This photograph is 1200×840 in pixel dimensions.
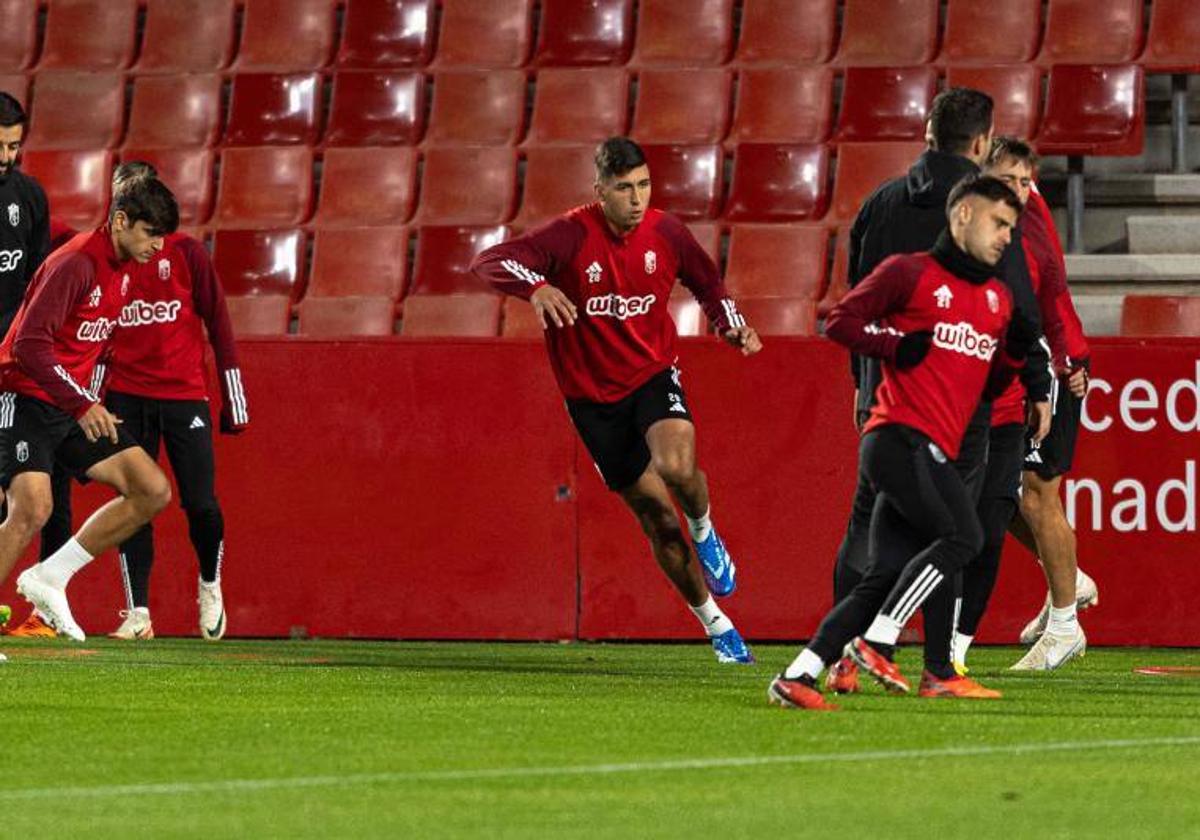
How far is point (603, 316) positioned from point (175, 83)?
7064 mm

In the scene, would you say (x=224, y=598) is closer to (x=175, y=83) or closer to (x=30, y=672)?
(x=30, y=672)

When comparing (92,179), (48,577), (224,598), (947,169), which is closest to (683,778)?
(947,169)

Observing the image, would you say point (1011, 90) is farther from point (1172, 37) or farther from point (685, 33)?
point (685, 33)

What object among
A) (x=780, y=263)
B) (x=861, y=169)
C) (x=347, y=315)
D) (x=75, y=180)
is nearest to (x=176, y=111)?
(x=75, y=180)

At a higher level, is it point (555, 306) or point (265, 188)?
point (265, 188)

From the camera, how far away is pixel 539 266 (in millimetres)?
9438

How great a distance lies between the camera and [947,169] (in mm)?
8242

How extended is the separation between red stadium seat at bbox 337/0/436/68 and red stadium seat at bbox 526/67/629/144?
927 mm

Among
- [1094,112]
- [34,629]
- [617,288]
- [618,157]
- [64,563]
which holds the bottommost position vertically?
[34,629]

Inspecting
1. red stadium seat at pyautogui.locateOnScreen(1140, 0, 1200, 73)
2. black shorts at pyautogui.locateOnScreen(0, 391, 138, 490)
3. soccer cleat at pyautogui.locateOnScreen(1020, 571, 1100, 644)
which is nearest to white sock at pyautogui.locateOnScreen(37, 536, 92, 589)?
black shorts at pyautogui.locateOnScreen(0, 391, 138, 490)

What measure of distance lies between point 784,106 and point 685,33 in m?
0.93

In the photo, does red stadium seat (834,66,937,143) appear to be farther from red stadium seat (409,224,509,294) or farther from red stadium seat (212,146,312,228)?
red stadium seat (212,146,312,228)

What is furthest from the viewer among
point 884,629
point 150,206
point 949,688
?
point 150,206

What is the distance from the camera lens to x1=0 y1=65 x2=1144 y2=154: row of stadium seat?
46.8 ft
